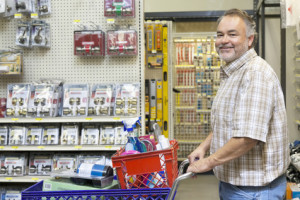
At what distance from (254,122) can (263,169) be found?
27 centimetres

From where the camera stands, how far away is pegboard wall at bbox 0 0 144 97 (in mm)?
4543

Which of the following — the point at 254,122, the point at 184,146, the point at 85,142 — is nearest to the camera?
the point at 254,122

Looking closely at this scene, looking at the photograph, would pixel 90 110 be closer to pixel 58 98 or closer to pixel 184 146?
pixel 58 98

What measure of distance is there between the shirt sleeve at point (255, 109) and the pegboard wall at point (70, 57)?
2.63 m

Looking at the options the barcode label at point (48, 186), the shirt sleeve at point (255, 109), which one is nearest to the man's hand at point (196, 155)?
the shirt sleeve at point (255, 109)

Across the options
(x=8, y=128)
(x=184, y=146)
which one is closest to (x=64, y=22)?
(x=8, y=128)

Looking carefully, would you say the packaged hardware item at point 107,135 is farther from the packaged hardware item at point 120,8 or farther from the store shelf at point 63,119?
the packaged hardware item at point 120,8

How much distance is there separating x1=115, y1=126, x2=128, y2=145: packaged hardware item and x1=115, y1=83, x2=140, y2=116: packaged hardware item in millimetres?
166

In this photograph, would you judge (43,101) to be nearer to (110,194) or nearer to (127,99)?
(127,99)

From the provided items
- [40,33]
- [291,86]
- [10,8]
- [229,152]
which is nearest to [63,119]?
[40,33]

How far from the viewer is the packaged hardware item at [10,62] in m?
4.46

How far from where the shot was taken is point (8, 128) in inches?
169

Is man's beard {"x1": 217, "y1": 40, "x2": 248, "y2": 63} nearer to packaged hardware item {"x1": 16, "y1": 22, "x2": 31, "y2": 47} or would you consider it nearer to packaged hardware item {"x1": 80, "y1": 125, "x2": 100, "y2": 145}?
packaged hardware item {"x1": 80, "y1": 125, "x2": 100, "y2": 145}

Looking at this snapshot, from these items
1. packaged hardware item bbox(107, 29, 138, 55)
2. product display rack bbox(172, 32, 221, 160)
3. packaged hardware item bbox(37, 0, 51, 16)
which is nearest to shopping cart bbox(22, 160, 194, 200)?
packaged hardware item bbox(107, 29, 138, 55)
